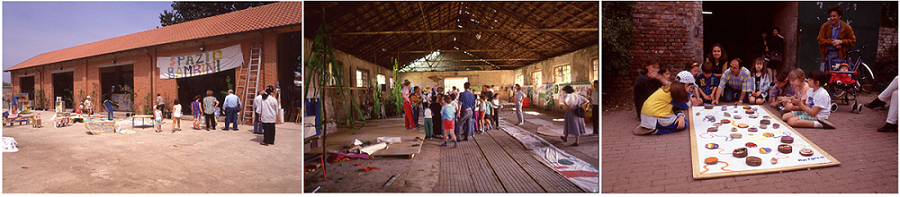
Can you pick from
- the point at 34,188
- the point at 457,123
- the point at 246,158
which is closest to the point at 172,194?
the point at 246,158

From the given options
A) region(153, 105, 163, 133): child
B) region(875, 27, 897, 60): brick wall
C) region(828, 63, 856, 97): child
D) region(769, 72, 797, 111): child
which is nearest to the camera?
region(769, 72, 797, 111): child

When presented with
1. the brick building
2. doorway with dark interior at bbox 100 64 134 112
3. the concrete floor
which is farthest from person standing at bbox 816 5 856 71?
doorway with dark interior at bbox 100 64 134 112

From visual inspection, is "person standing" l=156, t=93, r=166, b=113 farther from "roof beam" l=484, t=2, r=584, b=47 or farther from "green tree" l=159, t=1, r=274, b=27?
"roof beam" l=484, t=2, r=584, b=47

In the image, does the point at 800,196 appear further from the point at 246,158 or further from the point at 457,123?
the point at 246,158

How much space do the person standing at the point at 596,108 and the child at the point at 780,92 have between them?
8.27ft

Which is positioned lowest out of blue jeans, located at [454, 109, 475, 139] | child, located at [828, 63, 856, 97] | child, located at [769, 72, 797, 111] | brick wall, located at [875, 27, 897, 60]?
blue jeans, located at [454, 109, 475, 139]

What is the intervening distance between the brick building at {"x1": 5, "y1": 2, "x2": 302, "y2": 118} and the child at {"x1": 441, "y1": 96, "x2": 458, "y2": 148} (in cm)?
224

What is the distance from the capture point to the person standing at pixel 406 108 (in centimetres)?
265

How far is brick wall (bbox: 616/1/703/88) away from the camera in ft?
13.3

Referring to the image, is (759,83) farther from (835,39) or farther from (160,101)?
(160,101)

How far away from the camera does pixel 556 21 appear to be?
2.65 meters

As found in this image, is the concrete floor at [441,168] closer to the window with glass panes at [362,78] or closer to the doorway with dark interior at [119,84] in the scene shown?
the window with glass panes at [362,78]

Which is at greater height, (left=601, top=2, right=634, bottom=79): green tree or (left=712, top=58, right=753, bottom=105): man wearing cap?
(left=601, top=2, right=634, bottom=79): green tree

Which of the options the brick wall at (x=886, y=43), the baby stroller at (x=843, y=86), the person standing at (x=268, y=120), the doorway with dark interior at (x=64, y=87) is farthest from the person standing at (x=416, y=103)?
the doorway with dark interior at (x=64, y=87)
